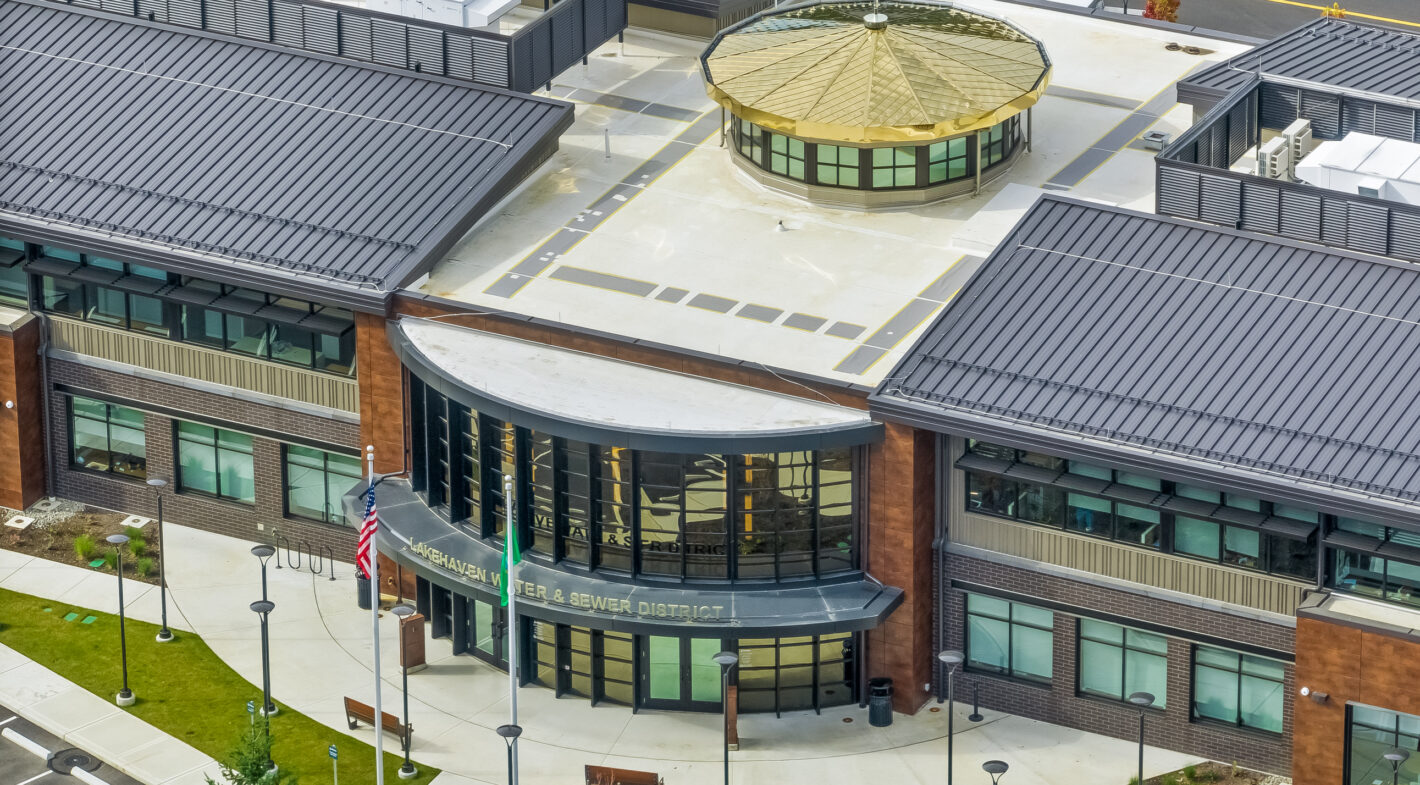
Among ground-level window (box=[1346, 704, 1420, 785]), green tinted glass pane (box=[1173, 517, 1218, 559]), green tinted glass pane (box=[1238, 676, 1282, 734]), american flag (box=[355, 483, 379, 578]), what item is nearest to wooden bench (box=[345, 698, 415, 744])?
american flag (box=[355, 483, 379, 578])

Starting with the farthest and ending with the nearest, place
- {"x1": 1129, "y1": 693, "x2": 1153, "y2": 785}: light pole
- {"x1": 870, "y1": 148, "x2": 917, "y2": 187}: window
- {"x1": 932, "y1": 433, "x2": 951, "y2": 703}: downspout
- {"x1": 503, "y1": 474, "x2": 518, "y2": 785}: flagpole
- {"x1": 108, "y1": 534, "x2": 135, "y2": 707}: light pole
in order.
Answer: {"x1": 870, "y1": 148, "x2": 917, "y2": 187}: window → {"x1": 108, "y1": 534, "x2": 135, "y2": 707}: light pole → {"x1": 932, "y1": 433, "x2": 951, "y2": 703}: downspout → {"x1": 503, "y1": 474, "x2": 518, "y2": 785}: flagpole → {"x1": 1129, "y1": 693, "x2": 1153, "y2": 785}: light pole

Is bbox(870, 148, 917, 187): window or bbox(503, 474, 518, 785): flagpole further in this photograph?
bbox(870, 148, 917, 187): window

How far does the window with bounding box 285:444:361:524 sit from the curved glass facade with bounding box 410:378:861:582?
24.8 feet

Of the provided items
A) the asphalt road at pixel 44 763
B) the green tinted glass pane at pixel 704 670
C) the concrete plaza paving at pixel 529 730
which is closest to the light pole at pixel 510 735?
the concrete plaza paving at pixel 529 730

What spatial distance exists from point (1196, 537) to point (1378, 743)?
23.0 feet

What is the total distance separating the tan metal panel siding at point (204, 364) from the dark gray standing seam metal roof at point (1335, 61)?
28.2 metres

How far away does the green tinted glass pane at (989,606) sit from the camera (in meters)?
82.2

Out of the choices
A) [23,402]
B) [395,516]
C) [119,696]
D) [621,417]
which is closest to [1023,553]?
[621,417]

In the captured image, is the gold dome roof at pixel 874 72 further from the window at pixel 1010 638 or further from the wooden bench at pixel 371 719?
the wooden bench at pixel 371 719

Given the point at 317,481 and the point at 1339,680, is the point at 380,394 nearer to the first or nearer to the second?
the point at 317,481

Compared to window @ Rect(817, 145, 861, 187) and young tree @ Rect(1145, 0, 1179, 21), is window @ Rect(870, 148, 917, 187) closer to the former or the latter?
window @ Rect(817, 145, 861, 187)

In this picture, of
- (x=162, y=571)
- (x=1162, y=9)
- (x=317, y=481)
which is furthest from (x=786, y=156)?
(x=1162, y=9)

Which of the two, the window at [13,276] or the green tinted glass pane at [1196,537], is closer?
the green tinted glass pane at [1196,537]

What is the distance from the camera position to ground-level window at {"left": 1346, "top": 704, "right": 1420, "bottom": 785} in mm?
76125
